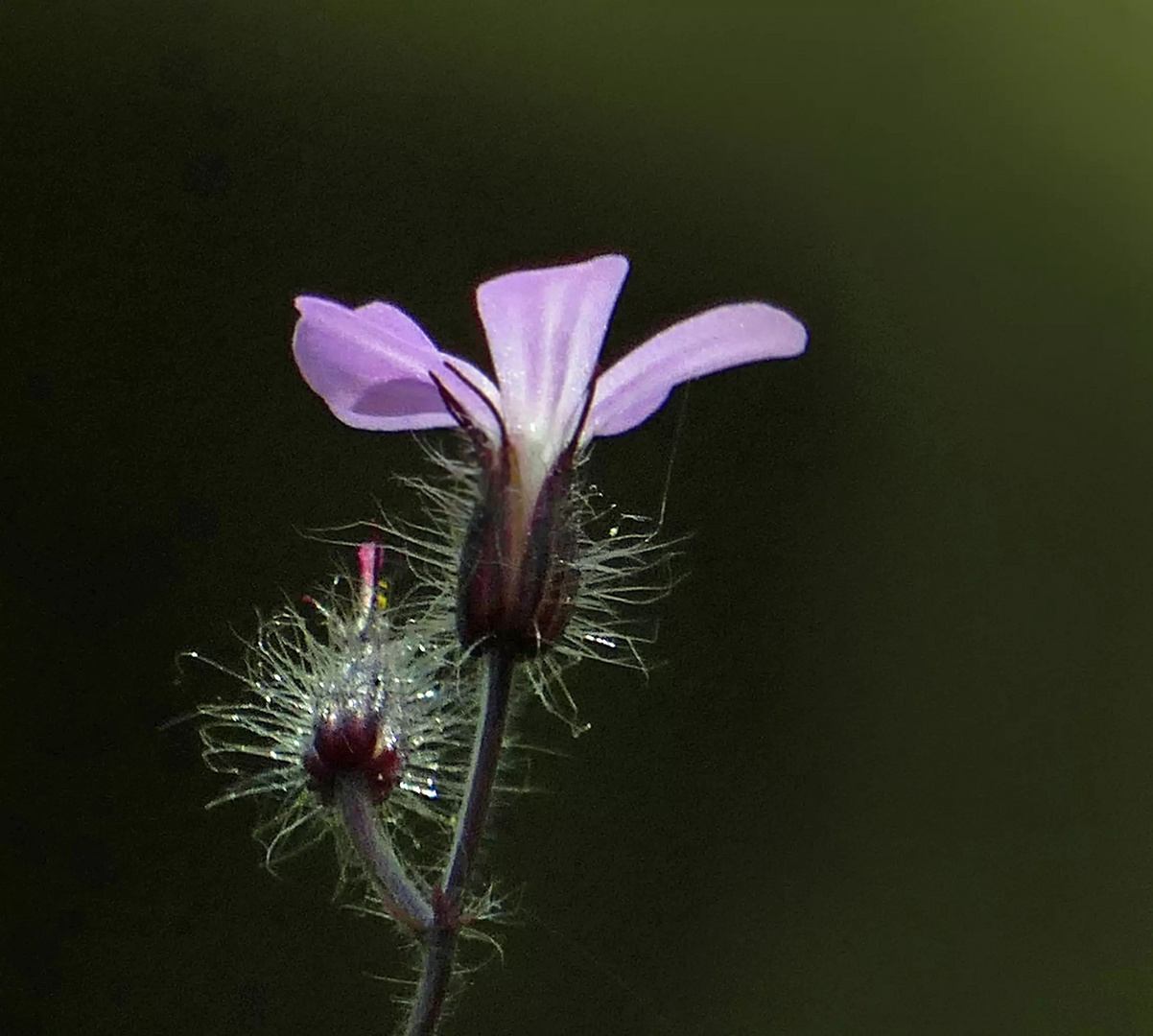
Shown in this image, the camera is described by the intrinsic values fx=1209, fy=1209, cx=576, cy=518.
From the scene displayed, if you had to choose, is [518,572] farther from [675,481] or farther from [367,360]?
[675,481]

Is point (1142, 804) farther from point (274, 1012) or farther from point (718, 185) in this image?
point (274, 1012)

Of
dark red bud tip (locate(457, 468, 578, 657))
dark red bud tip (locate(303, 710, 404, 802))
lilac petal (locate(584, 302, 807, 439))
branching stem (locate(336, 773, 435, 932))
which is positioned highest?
lilac petal (locate(584, 302, 807, 439))

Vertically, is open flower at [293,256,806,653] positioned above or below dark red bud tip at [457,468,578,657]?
above

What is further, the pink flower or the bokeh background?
the bokeh background

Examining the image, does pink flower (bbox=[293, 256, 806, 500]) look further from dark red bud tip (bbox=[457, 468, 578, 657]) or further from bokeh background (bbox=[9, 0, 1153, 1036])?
bokeh background (bbox=[9, 0, 1153, 1036])

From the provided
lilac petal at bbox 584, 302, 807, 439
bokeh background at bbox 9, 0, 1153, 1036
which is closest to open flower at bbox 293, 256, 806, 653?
lilac petal at bbox 584, 302, 807, 439

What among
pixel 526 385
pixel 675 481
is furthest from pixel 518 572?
pixel 675 481

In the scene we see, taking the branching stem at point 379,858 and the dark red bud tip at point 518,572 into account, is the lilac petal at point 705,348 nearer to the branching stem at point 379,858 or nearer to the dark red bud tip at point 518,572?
the dark red bud tip at point 518,572
